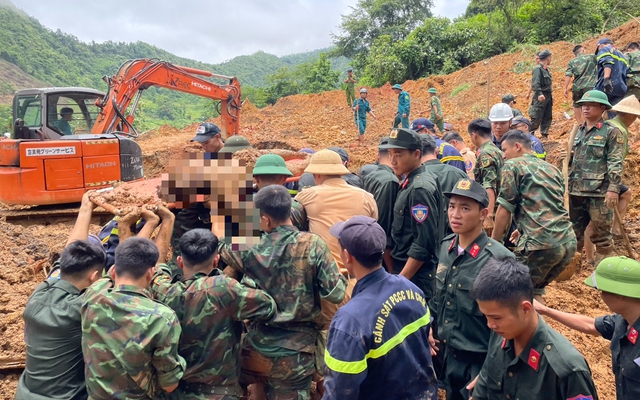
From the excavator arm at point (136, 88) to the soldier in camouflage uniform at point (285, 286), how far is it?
747 centimetres

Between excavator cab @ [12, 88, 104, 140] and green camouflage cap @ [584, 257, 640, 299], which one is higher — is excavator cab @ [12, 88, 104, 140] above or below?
above

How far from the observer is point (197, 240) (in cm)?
263

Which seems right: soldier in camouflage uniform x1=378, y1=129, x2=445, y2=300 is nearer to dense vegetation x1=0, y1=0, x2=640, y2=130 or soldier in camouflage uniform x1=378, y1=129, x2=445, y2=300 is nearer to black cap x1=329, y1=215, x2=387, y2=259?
black cap x1=329, y1=215, x2=387, y2=259

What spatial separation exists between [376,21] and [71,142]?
99.7 feet

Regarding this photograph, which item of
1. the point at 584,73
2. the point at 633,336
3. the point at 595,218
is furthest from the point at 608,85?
the point at 633,336

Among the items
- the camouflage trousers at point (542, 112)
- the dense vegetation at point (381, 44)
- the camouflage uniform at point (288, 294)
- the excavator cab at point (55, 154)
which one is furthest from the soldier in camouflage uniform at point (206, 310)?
the dense vegetation at point (381, 44)

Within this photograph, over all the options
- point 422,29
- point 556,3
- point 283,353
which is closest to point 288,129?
point 422,29

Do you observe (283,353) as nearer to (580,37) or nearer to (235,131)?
(235,131)

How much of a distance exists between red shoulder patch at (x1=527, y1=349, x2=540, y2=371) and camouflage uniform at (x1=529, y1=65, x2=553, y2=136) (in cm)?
831

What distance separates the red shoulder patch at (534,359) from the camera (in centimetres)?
201

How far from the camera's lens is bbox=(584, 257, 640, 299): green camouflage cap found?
2131 millimetres

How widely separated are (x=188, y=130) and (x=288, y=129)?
6618 millimetres

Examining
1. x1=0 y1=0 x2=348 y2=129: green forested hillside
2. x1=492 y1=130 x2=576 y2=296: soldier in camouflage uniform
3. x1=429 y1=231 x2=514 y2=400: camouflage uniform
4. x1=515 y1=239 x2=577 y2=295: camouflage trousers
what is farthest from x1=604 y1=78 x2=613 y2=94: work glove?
x1=0 y1=0 x2=348 y2=129: green forested hillside

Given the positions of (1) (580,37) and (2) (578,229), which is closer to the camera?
(2) (578,229)
